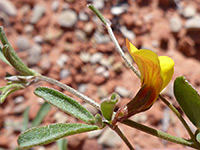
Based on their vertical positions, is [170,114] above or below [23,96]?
below

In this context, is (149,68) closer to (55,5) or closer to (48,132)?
(48,132)

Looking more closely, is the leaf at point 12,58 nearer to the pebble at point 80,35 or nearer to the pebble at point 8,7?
the pebble at point 80,35

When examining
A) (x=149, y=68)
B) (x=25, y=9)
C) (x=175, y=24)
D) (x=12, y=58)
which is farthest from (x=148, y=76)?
(x=25, y=9)

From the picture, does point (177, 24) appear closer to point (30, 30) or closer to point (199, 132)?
point (30, 30)

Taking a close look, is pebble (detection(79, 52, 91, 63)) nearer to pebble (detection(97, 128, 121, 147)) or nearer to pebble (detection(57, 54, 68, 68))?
pebble (detection(57, 54, 68, 68))

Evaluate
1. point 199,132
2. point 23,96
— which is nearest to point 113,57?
point 23,96

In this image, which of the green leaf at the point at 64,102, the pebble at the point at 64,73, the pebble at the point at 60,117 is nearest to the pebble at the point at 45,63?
the pebble at the point at 64,73
